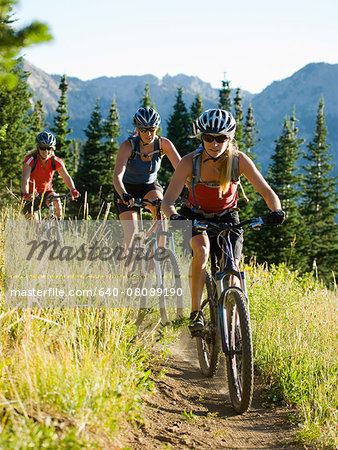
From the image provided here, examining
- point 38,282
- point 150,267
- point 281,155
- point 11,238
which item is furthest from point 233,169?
point 281,155

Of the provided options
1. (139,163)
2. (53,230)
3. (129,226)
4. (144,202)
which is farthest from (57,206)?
(144,202)

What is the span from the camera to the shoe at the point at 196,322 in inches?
180

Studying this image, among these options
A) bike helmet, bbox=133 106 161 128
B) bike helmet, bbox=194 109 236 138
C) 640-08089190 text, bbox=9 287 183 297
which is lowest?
640-08089190 text, bbox=9 287 183 297

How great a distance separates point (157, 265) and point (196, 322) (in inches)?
47.9

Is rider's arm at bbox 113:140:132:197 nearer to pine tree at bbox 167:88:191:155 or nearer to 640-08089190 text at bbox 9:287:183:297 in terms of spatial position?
640-08089190 text at bbox 9:287:183:297

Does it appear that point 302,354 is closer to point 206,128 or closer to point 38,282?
point 206,128

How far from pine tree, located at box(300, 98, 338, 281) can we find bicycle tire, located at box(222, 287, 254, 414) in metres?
50.4

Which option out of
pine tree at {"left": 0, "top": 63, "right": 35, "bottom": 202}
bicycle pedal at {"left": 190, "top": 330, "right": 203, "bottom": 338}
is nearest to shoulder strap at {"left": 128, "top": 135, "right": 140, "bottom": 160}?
bicycle pedal at {"left": 190, "top": 330, "right": 203, "bottom": 338}

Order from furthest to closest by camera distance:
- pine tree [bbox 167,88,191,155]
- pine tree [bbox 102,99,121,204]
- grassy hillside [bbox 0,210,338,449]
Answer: pine tree [bbox 167,88,191,155] < pine tree [bbox 102,99,121,204] < grassy hillside [bbox 0,210,338,449]

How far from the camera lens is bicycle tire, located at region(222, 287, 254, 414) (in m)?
3.84

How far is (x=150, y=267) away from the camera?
5734mm

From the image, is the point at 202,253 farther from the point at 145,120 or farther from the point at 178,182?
the point at 145,120

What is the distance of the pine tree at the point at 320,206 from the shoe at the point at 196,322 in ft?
164

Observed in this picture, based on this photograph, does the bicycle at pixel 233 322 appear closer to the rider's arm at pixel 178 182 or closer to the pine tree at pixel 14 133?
the rider's arm at pixel 178 182
